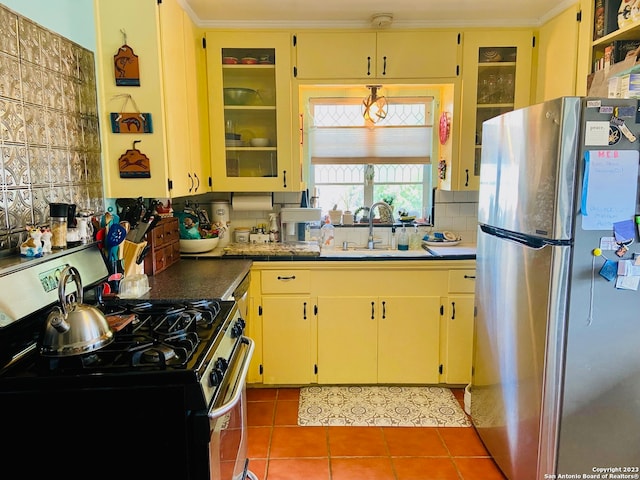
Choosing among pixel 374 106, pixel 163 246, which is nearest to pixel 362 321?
pixel 163 246

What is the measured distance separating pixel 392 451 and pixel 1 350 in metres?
1.82

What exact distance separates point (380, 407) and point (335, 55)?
2.20 m

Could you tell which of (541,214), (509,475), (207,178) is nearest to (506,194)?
(541,214)

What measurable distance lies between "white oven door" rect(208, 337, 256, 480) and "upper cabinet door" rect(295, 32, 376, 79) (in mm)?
1872

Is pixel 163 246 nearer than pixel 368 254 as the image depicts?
Yes

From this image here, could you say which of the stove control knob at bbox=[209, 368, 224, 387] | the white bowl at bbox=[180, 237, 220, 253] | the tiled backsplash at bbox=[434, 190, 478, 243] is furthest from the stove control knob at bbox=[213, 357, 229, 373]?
the tiled backsplash at bbox=[434, 190, 478, 243]

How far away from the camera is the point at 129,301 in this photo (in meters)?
1.80

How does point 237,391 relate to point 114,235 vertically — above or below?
below

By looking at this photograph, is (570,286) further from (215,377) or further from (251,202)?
(251,202)

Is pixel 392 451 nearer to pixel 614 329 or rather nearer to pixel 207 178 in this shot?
pixel 614 329

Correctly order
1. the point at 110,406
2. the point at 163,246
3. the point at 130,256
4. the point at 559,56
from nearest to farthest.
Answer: the point at 110,406 → the point at 130,256 → the point at 163,246 → the point at 559,56

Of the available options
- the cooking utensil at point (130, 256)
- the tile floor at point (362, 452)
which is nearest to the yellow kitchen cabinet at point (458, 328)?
the tile floor at point (362, 452)

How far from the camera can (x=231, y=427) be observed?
4.96 ft

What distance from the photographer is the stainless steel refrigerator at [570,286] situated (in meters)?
1.62
